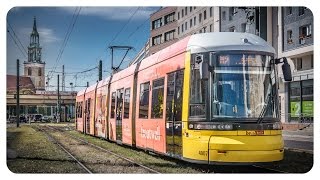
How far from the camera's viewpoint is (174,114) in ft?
37.2

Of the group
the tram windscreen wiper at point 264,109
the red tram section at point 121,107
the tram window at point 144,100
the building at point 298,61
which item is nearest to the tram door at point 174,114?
the tram window at point 144,100

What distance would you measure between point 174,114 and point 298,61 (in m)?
5.08

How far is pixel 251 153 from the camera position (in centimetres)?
1023

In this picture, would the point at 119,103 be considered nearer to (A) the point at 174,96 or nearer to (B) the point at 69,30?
(B) the point at 69,30

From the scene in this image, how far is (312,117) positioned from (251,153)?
6.46 ft

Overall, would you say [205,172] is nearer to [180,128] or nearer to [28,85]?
[180,128]

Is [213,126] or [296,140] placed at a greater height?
[213,126]

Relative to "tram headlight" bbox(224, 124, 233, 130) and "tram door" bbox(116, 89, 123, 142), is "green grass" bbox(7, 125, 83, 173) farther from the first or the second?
"tram headlight" bbox(224, 124, 233, 130)

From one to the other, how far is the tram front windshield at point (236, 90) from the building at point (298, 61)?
1.06 meters

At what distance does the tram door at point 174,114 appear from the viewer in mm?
11102

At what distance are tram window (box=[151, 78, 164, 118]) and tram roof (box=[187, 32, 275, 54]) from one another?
1.49 m

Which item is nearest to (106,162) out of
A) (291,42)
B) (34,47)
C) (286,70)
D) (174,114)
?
(174,114)

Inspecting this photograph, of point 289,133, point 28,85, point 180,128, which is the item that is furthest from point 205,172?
point 289,133

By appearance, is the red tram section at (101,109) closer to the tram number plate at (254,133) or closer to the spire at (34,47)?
the spire at (34,47)
